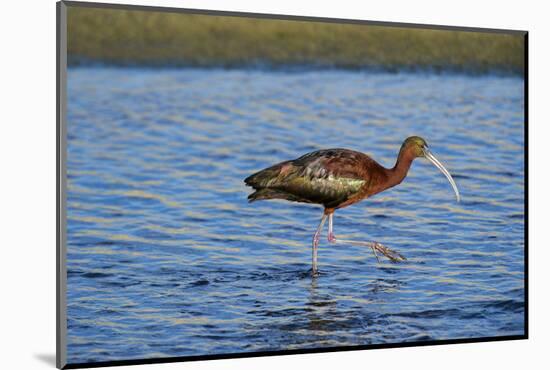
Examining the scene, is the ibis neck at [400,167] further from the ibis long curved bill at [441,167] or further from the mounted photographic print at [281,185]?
the ibis long curved bill at [441,167]

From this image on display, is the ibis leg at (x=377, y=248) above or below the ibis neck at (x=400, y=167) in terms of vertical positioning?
below

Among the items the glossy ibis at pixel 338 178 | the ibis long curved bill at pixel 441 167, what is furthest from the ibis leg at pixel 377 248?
the ibis long curved bill at pixel 441 167

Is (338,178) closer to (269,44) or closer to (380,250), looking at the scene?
(380,250)

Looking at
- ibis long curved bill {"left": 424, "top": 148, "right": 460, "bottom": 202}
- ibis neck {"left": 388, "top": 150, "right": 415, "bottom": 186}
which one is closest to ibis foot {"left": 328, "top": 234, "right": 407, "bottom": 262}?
ibis neck {"left": 388, "top": 150, "right": 415, "bottom": 186}

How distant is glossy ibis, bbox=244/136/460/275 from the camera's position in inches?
336

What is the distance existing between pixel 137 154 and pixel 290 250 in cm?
115

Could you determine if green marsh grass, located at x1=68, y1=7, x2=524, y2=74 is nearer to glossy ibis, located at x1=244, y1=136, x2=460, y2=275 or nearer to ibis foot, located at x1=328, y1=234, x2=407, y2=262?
glossy ibis, located at x1=244, y1=136, x2=460, y2=275

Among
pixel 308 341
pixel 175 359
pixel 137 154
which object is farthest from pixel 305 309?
pixel 137 154

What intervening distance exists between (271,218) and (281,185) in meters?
0.22

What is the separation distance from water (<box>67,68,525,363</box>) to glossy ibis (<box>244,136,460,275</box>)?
0.05m

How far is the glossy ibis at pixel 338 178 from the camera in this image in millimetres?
8531

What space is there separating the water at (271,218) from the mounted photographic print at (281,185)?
0.01 metres

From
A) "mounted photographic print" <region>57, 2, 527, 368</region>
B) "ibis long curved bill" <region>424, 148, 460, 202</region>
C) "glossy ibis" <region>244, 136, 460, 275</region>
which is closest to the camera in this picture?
"mounted photographic print" <region>57, 2, 527, 368</region>

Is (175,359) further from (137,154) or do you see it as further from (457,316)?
(457,316)
